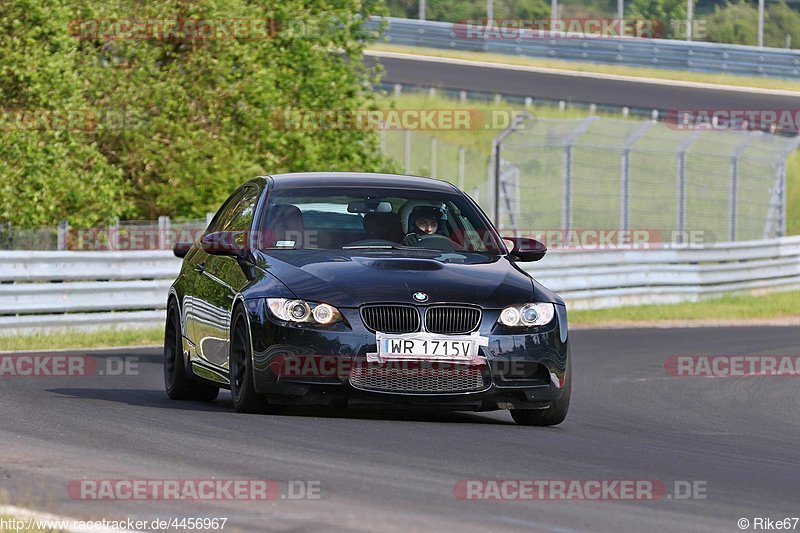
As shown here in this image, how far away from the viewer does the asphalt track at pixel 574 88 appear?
4412 centimetres

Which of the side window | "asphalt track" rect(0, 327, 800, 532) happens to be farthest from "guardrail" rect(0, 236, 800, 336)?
the side window

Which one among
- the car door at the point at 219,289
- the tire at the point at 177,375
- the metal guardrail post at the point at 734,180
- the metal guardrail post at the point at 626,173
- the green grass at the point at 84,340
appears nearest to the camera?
the car door at the point at 219,289

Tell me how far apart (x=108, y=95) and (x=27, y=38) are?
1906 millimetres

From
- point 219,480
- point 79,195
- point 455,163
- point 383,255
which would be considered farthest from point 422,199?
point 455,163

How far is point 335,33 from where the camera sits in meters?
27.5

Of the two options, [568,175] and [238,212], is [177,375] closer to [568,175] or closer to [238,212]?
[238,212]

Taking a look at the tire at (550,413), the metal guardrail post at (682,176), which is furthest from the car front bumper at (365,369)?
the metal guardrail post at (682,176)

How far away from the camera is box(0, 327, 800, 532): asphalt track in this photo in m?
6.34

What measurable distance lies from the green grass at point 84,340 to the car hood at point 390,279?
7462 millimetres

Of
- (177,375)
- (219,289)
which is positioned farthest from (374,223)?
(177,375)

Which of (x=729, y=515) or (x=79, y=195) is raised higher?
(x=729, y=515)

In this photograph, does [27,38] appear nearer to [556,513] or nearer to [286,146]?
[286,146]

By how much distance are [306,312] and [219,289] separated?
1.27m

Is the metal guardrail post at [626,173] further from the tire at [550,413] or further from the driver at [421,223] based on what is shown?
the tire at [550,413]
